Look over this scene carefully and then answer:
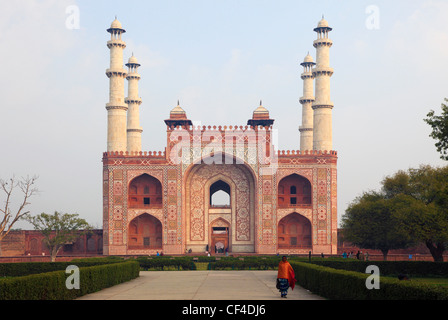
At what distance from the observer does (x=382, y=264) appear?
28328 mm

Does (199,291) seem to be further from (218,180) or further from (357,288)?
(218,180)

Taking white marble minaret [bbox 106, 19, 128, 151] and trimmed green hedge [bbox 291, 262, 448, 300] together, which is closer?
trimmed green hedge [bbox 291, 262, 448, 300]

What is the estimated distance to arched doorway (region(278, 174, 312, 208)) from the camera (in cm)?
4734

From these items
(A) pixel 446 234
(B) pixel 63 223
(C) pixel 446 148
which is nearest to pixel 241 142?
(B) pixel 63 223

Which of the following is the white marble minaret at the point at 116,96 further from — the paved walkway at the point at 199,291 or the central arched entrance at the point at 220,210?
the paved walkway at the point at 199,291

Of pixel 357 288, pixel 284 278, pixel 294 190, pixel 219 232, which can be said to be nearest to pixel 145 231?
pixel 219 232

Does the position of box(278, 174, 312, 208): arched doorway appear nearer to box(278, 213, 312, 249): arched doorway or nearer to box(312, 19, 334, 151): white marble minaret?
box(278, 213, 312, 249): arched doorway

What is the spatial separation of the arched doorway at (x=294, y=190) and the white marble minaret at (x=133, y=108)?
13873 mm

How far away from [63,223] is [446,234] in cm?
2702

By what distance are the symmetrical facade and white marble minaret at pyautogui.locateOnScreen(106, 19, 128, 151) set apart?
75mm

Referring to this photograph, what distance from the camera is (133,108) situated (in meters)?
54.2

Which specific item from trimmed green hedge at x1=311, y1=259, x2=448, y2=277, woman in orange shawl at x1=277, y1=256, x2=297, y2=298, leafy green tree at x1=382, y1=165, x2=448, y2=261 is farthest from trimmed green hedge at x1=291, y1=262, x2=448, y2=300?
leafy green tree at x1=382, y1=165, x2=448, y2=261

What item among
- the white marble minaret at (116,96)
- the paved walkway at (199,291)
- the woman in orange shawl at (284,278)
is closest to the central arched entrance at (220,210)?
the white marble minaret at (116,96)
